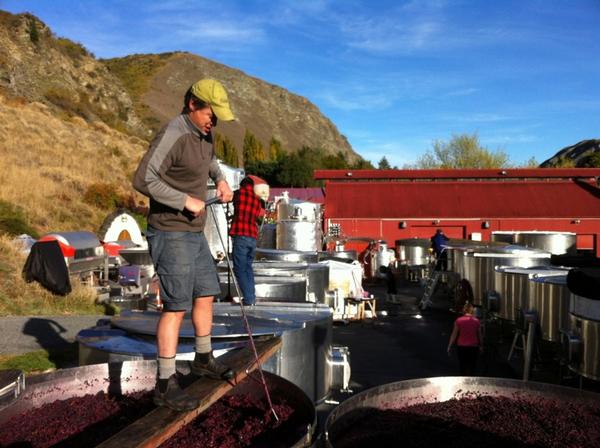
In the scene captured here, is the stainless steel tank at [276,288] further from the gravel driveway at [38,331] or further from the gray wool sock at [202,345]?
the gray wool sock at [202,345]

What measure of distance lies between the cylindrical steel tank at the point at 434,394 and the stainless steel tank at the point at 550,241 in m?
21.0

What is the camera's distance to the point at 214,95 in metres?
3.81

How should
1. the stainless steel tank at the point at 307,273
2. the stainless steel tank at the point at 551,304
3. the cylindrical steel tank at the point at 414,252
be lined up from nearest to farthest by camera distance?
the stainless steel tank at the point at 551,304 → the stainless steel tank at the point at 307,273 → the cylindrical steel tank at the point at 414,252

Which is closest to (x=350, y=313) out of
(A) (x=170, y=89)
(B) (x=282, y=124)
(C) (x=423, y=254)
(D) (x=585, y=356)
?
(D) (x=585, y=356)

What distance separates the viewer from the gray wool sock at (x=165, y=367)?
360cm

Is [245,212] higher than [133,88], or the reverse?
[133,88]

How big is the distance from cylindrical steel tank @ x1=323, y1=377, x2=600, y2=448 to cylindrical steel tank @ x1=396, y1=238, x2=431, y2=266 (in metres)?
24.5

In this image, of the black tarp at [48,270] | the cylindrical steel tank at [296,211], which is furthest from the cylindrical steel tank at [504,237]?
the black tarp at [48,270]

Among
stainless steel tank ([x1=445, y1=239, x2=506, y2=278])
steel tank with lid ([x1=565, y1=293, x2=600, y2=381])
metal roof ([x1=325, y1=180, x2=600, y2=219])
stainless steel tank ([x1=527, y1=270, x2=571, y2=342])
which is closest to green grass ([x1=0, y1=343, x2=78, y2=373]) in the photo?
steel tank with lid ([x1=565, y1=293, x2=600, y2=381])

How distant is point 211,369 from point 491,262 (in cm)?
1069

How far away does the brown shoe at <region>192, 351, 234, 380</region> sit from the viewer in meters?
3.66

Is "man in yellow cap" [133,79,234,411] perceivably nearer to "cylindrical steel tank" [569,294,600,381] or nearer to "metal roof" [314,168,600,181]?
"cylindrical steel tank" [569,294,600,381]

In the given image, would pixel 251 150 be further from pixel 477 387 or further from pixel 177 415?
pixel 177 415

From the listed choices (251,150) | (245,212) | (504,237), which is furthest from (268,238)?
(251,150)
